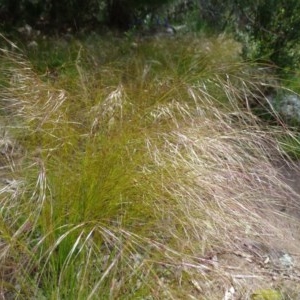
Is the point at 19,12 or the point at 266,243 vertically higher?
the point at 266,243

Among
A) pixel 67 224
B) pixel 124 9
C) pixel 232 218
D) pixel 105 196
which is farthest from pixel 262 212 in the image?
pixel 124 9

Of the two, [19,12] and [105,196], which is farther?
[19,12]

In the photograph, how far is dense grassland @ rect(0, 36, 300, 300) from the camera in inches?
78.9

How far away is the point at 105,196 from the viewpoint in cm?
225

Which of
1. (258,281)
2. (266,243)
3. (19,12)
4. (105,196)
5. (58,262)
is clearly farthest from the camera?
(19,12)

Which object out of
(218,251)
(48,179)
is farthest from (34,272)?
(218,251)

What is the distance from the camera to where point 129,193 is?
7.57ft

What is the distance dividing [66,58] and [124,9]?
5.78ft

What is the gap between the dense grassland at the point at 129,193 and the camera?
200cm

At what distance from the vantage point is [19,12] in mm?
6051

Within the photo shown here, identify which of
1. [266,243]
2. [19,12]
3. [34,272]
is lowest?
[19,12]

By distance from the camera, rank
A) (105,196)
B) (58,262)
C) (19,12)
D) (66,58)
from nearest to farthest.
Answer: (58,262) < (105,196) < (66,58) < (19,12)

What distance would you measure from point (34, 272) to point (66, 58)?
2934mm

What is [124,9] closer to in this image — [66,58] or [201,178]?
[66,58]
